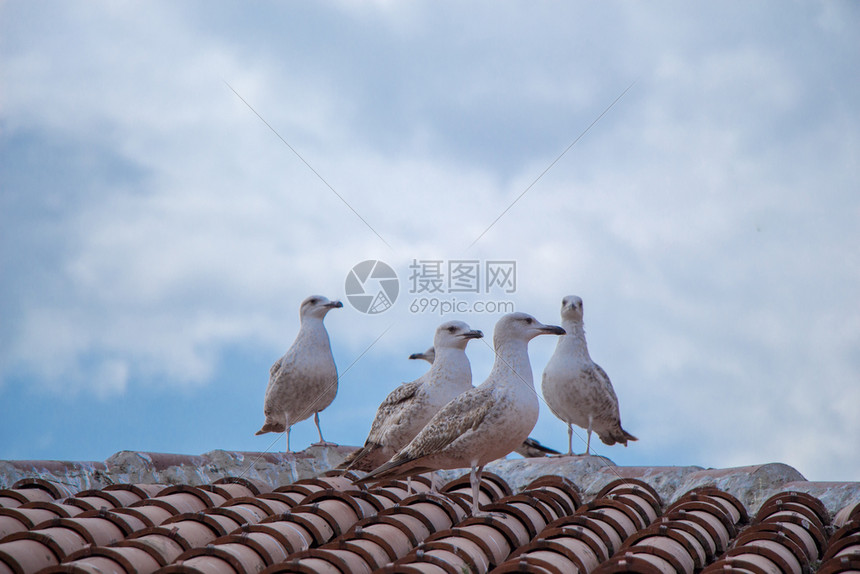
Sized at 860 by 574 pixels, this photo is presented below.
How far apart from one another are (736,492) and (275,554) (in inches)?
146

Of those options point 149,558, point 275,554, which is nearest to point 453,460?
point 275,554

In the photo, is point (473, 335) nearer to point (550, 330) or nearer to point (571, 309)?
point (550, 330)

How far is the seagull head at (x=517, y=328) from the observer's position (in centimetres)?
730

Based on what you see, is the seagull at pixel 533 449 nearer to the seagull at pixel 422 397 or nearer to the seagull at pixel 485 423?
the seagull at pixel 422 397

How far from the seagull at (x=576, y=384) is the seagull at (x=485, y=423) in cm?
281

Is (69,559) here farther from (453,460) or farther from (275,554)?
(453,460)

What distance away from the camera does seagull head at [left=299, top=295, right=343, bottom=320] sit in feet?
36.7

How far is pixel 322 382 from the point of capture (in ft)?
35.6

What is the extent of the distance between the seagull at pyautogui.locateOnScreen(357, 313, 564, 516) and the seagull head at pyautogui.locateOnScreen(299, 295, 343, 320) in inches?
166

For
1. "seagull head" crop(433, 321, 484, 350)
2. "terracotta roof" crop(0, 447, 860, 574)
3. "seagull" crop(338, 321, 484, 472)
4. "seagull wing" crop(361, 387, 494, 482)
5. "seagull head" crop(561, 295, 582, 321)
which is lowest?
"terracotta roof" crop(0, 447, 860, 574)

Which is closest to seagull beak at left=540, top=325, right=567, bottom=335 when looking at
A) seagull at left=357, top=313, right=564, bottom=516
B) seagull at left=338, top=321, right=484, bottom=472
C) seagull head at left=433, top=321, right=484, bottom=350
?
seagull at left=357, top=313, right=564, bottom=516

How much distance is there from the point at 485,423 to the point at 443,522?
772mm

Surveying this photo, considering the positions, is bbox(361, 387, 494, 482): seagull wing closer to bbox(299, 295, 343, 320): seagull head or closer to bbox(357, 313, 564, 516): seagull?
bbox(357, 313, 564, 516): seagull

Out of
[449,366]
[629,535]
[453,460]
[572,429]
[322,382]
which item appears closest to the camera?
[629,535]
